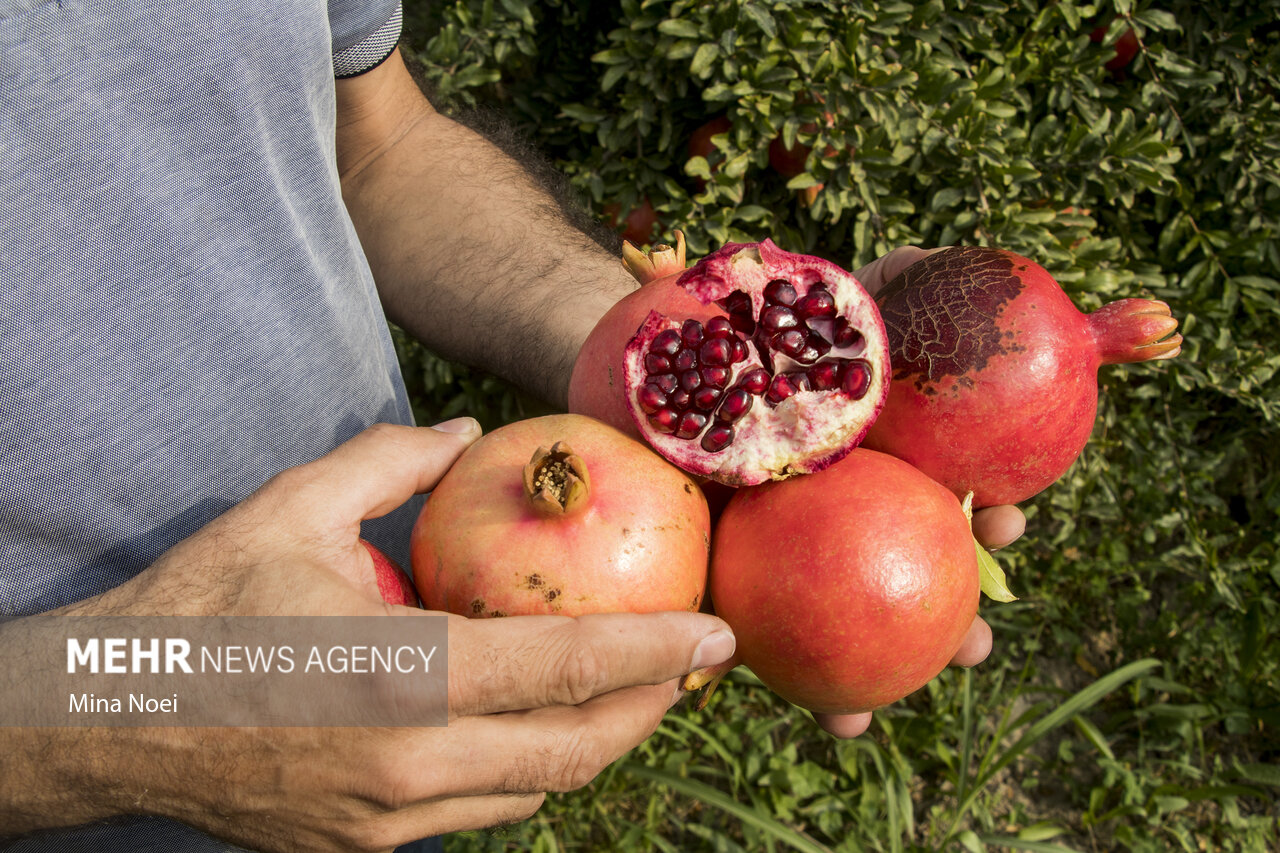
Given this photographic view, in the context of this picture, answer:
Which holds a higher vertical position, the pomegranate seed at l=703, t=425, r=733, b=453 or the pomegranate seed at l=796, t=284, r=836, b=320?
the pomegranate seed at l=796, t=284, r=836, b=320

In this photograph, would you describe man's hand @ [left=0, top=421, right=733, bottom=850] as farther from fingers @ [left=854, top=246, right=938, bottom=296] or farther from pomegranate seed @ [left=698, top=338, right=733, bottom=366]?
fingers @ [left=854, top=246, right=938, bottom=296]

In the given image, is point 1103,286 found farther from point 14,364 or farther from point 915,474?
point 14,364

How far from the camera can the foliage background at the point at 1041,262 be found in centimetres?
248

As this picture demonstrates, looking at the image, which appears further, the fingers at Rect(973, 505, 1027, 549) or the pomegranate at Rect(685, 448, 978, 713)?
the fingers at Rect(973, 505, 1027, 549)

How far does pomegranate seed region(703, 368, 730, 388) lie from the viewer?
4.49 ft

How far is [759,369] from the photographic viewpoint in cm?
141

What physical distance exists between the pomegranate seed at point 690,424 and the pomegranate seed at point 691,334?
0.11 metres

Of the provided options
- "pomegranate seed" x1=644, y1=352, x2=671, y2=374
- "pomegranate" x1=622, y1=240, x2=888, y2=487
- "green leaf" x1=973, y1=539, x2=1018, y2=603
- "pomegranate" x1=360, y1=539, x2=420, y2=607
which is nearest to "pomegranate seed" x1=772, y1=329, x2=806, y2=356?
"pomegranate" x1=622, y1=240, x2=888, y2=487

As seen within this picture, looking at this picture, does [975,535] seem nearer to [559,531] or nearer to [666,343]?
[666,343]

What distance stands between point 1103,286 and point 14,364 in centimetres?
265

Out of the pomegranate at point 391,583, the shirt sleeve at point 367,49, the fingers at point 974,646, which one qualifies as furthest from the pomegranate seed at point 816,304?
the shirt sleeve at point 367,49

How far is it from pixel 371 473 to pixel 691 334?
0.57 meters

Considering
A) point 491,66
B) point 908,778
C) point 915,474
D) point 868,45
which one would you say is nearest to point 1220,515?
point 908,778

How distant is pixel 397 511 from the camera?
187 centimetres
